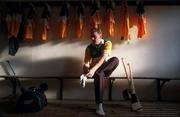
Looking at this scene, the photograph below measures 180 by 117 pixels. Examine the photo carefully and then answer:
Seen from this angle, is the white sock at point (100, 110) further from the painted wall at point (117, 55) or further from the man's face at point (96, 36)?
the painted wall at point (117, 55)

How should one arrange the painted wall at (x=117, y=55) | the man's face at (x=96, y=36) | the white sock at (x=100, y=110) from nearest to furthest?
the white sock at (x=100, y=110), the man's face at (x=96, y=36), the painted wall at (x=117, y=55)

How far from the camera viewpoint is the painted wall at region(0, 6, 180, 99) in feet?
18.1

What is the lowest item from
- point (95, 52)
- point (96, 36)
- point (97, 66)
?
point (97, 66)

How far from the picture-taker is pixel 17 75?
572cm

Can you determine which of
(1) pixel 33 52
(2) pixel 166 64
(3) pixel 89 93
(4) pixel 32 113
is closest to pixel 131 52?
(2) pixel 166 64

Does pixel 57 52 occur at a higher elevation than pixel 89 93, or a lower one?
higher

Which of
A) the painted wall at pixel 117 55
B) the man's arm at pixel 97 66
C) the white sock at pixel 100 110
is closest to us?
the white sock at pixel 100 110

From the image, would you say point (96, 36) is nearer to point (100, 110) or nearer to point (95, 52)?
point (95, 52)

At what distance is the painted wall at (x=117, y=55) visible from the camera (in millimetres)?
5508

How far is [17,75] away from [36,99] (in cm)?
133

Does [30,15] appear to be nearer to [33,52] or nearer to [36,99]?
[33,52]

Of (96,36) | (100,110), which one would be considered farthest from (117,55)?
(100,110)

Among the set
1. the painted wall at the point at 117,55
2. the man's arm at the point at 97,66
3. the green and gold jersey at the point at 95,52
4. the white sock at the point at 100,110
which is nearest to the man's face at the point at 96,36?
the green and gold jersey at the point at 95,52

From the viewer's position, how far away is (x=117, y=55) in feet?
18.3
